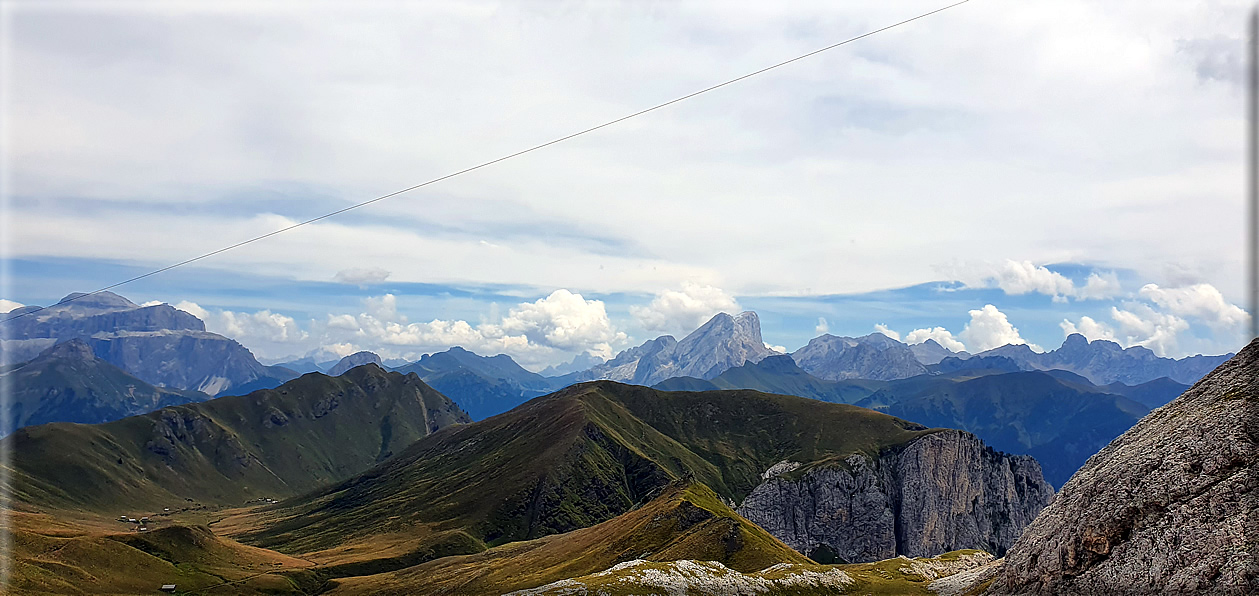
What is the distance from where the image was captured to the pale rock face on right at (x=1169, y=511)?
58.8m

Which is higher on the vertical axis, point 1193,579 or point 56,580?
point 1193,579

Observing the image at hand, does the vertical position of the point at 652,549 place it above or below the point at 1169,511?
below

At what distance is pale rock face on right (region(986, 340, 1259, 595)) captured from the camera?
193ft

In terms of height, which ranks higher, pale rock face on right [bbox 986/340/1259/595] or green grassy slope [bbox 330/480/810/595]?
pale rock face on right [bbox 986/340/1259/595]

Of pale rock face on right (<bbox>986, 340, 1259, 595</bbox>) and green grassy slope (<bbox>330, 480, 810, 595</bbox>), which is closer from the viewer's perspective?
pale rock face on right (<bbox>986, 340, 1259, 595</bbox>)

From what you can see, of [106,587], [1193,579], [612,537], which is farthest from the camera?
[612,537]

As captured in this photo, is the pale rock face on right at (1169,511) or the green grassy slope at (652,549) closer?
the pale rock face on right at (1169,511)

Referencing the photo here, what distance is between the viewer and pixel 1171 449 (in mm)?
68500

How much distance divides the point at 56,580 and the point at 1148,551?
201377mm

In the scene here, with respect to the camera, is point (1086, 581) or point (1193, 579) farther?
point (1086, 581)

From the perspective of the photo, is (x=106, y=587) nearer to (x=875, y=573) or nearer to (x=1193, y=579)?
(x=875, y=573)

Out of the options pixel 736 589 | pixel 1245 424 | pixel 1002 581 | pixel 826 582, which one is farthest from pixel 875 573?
pixel 1245 424

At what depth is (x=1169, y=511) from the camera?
211 feet

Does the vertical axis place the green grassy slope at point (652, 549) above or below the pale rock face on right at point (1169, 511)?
below
